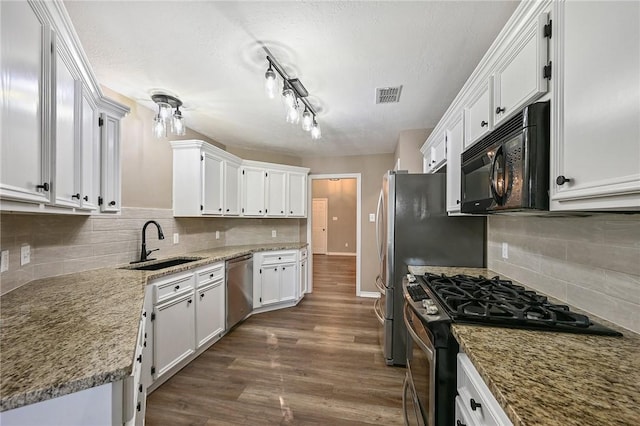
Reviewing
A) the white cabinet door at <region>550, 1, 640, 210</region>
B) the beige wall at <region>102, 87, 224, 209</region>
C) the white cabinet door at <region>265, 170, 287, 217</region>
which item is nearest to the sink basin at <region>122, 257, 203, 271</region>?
the beige wall at <region>102, 87, 224, 209</region>

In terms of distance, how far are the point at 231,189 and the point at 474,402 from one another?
139 inches

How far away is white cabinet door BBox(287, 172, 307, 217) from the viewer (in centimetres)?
448

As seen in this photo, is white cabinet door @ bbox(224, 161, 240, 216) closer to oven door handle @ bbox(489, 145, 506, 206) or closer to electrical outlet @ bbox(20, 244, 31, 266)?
electrical outlet @ bbox(20, 244, 31, 266)

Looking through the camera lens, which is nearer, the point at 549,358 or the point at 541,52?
the point at 549,358

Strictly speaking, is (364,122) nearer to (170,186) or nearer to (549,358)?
(170,186)

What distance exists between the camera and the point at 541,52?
1077mm

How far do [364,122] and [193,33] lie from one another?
6.66 ft

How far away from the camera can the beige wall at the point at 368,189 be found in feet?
15.2

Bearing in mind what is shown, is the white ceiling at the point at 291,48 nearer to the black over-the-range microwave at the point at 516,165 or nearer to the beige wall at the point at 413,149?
the beige wall at the point at 413,149

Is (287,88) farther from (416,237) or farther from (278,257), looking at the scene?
(278,257)

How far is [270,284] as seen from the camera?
12.7ft

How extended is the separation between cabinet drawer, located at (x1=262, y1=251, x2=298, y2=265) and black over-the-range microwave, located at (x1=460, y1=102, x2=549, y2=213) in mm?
2888

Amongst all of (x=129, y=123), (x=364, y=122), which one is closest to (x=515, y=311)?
(x=364, y=122)

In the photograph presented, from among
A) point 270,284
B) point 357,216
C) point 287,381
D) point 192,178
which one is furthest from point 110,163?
point 357,216
